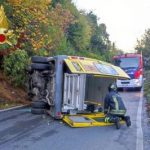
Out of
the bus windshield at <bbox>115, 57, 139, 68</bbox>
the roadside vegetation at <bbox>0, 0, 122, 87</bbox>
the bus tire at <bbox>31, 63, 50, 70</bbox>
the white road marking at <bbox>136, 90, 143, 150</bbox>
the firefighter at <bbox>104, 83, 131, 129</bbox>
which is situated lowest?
the white road marking at <bbox>136, 90, 143, 150</bbox>

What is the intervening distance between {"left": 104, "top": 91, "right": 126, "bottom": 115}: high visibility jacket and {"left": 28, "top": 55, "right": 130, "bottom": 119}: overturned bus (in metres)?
0.99

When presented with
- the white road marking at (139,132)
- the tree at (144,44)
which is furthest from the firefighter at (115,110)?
the tree at (144,44)

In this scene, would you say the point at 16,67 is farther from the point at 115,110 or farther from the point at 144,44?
the point at 144,44

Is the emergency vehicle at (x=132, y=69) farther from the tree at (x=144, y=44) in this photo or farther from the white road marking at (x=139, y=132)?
the tree at (x=144, y=44)

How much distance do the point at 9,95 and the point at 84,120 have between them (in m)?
7.79

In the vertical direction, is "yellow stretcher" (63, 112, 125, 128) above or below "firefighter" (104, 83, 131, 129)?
below

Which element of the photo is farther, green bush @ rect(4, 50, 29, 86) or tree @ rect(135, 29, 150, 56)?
tree @ rect(135, 29, 150, 56)

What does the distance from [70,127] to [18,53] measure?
10433 mm

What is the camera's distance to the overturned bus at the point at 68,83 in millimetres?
15508

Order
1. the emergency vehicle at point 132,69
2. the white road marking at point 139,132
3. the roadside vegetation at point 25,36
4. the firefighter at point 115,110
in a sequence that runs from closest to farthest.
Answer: the white road marking at point 139,132 < the firefighter at point 115,110 < the roadside vegetation at point 25,36 < the emergency vehicle at point 132,69

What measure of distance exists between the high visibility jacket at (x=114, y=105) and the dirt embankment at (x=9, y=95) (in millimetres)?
6115

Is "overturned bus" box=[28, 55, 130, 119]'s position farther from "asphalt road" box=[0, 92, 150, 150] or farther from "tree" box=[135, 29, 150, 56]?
"tree" box=[135, 29, 150, 56]

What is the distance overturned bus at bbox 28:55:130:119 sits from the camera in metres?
15.5

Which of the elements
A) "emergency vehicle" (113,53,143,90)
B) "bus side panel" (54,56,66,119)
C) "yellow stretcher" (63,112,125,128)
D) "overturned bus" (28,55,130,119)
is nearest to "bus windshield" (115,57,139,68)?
"emergency vehicle" (113,53,143,90)
